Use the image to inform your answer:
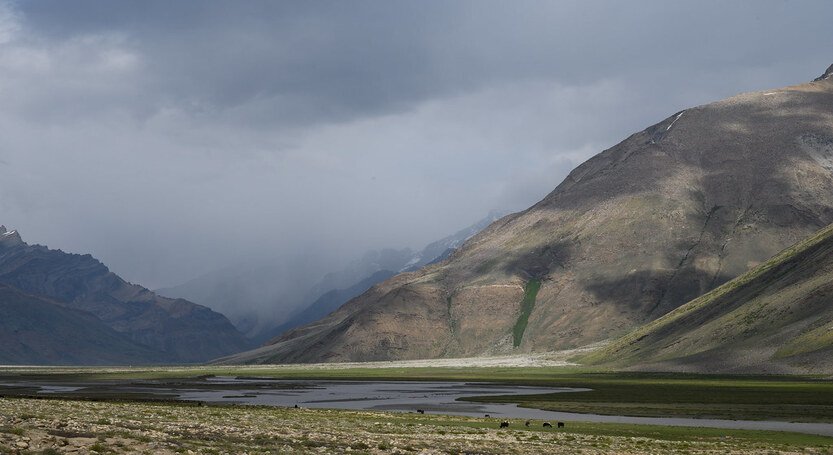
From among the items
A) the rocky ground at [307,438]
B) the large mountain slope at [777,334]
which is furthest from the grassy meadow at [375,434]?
the large mountain slope at [777,334]

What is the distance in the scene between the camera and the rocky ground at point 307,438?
33.6 m

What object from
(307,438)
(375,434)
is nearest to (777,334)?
(375,434)

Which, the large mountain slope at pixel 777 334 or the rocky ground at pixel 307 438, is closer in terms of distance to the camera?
the rocky ground at pixel 307 438

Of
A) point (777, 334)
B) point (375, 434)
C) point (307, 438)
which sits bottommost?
point (777, 334)

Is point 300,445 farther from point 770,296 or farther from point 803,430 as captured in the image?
point 770,296

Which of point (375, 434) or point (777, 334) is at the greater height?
point (375, 434)

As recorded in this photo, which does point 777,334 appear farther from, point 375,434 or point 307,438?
point 307,438

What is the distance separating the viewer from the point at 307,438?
4225cm

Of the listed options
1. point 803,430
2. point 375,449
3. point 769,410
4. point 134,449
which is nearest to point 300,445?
point 375,449

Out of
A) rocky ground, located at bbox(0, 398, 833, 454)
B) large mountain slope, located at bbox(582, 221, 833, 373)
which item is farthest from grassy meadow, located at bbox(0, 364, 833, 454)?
large mountain slope, located at bbox(582, 221, 833, 373)

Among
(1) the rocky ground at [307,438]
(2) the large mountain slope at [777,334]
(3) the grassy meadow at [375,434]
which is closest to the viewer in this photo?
(1) the rocky ground at [307,438]

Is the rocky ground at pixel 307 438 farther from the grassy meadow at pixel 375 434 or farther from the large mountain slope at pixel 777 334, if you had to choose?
the large mountain slope at pixel 777 334

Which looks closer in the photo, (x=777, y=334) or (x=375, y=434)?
(x=375, y=434)

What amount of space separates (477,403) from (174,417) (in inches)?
1920
